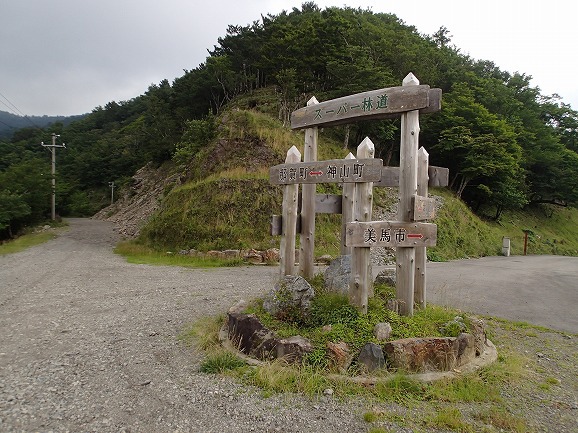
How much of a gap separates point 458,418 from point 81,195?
Answer: 4844cm

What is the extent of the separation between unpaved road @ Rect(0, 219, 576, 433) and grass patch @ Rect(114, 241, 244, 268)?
3845 millimetres

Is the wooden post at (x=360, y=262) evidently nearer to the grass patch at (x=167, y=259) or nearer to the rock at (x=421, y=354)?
the rock at (x=421, y=354)

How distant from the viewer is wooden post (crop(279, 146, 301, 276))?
5.93 meters

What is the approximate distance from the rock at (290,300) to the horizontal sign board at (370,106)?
2.47 metres

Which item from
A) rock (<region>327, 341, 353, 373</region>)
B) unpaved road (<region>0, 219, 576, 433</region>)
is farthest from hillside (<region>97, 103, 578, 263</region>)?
rock (<region>327, 341, 353, 373</region>)

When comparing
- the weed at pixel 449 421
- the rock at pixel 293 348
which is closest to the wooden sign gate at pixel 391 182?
the rock at pixel 293 348

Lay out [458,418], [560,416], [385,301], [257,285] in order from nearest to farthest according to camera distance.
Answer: [458,418] < [560,416] < [385,301] < [257,285]

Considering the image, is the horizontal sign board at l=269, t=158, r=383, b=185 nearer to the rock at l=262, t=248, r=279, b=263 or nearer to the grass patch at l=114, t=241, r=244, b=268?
the rock at l=262, t=248, r=279, b=263

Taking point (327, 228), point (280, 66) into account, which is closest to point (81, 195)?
point (280, 66)

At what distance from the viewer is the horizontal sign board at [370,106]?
4.75m

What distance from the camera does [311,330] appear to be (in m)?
4.60

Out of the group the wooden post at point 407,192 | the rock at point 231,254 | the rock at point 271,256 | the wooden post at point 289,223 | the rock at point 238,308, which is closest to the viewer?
the wooden post at point 407,192

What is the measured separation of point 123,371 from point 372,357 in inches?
112

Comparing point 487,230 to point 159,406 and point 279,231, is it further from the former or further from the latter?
point 159,406
